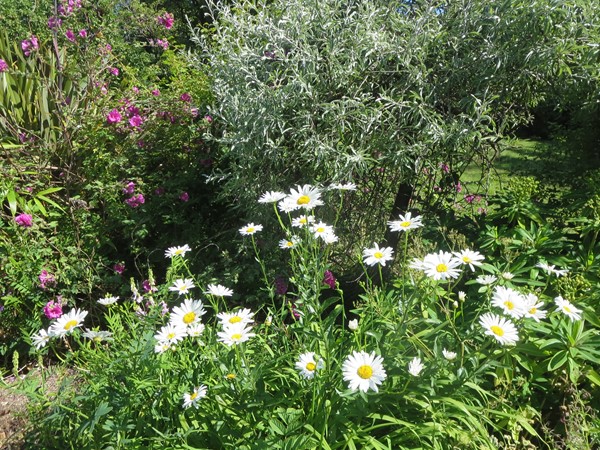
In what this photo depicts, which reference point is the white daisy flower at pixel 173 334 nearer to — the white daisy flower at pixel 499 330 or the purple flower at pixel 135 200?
the white daisy flower at pixel 499 330

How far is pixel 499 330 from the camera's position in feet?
3.98

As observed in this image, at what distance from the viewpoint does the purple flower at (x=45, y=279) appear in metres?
2.84

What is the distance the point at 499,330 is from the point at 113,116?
9.62 feet

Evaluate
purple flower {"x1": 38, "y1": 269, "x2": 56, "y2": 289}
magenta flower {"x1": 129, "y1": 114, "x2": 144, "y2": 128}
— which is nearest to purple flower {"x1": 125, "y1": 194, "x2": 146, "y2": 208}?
magenta flower {"x1": 129, "y1": 114, "x2": 144, "y2": 128}

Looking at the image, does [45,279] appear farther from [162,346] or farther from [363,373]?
[363,373]

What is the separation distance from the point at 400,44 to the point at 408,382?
1.99 metres

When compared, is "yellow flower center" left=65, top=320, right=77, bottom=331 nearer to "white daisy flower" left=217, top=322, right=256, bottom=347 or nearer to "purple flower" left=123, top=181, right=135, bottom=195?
"white daisy flower" left=217, top=322, right=256, bottom=347

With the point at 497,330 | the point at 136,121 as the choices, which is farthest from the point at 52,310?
the point at 497,330

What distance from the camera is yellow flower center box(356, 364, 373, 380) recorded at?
1.19 metres

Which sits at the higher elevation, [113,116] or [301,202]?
[301,202]

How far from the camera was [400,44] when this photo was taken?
106 inches

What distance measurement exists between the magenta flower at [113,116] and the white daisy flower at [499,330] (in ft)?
9.40

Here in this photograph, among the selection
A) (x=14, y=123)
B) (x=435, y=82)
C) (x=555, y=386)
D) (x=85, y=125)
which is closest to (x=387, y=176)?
(x=435, y=82)

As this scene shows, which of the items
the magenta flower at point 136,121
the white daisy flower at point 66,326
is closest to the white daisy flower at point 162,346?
the white daisy flower at point 66,326
